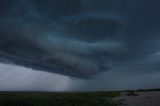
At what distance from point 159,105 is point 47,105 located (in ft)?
63.3

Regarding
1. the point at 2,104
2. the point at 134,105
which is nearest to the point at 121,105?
the point at 134,105

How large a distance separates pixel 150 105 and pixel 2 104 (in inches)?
1074

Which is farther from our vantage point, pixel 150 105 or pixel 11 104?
pixel 11 104

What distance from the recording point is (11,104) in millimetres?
48344

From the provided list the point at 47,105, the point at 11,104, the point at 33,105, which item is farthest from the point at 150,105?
the point at 11,104

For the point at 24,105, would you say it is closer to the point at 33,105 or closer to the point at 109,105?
the point at 33,105

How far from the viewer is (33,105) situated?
4578 cm

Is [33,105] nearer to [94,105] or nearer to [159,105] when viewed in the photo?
[94,105]

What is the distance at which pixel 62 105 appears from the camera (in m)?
45.1

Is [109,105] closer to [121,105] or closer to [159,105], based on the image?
[121,105]

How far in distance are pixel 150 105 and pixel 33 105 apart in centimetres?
2077

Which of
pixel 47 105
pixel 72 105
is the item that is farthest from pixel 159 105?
pixel 47 105

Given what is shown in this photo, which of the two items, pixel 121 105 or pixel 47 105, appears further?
pixel 121 105

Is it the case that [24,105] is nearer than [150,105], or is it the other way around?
[150,105]
